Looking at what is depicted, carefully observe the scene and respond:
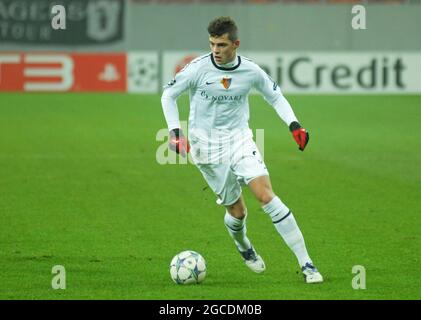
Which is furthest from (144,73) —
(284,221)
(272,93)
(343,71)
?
(284,221)

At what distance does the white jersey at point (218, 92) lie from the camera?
361 inches

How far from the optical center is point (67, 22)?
32.0 metres

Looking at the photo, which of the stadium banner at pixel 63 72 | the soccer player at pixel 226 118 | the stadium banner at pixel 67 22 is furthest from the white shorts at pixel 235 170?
the stadium banner at pixel 67 22

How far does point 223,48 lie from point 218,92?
38cm

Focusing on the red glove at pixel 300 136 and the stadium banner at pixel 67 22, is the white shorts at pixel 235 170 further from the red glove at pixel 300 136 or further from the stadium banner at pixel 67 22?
the stadium banner at pixel 67 22

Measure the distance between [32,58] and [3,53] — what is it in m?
0.80

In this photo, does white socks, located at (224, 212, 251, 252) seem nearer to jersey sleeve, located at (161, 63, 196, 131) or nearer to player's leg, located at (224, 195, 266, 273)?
player's leg, located at (224, 195, 266, 273)

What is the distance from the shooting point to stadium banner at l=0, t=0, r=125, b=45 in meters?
31.7

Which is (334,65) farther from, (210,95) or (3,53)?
(210,95)

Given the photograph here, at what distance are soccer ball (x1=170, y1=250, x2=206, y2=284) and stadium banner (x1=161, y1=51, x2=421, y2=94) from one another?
22.2 m

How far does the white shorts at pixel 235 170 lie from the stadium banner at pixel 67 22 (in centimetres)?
2308

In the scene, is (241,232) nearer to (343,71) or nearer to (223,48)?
(223,48)

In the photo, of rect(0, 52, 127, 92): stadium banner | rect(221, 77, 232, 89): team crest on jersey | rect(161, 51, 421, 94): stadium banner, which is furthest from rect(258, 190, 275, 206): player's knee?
rect(0, 52, 127, 92): stadium banner
